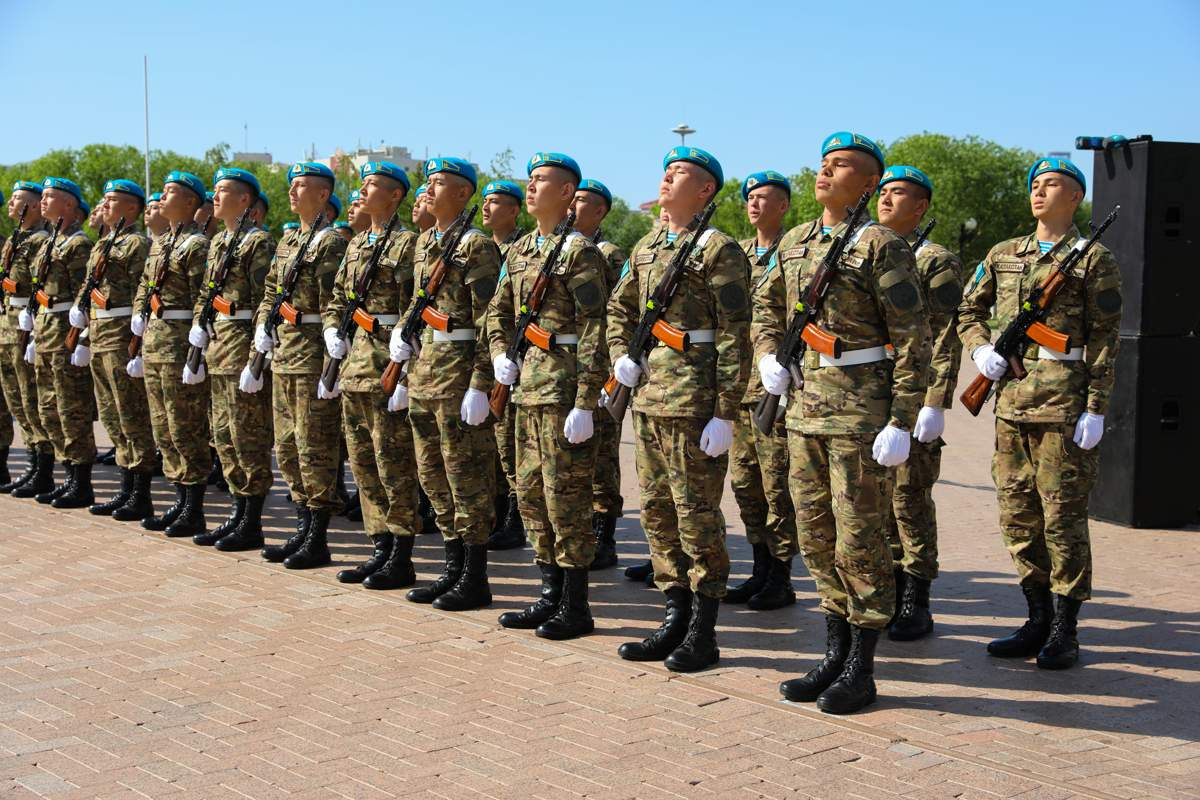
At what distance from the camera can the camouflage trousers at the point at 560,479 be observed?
6340 mm

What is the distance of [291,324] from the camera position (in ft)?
26.3

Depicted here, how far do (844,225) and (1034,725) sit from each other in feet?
6.88

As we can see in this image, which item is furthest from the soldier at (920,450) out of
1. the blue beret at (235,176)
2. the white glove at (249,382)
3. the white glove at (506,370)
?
the blue beret at (235,176)

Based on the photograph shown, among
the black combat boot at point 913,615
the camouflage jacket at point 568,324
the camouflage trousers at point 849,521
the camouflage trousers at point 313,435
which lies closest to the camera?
the camouflage trousers at point 849,521

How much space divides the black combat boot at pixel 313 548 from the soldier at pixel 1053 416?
404cm

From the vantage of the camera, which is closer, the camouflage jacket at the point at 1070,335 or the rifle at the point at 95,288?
the camouflage jacket at the point at 1070,335

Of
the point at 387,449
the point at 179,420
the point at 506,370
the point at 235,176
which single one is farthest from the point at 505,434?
the point at 235,176

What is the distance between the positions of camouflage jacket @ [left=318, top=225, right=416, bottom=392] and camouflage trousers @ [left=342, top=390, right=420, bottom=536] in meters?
0.11

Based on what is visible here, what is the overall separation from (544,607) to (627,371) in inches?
57.6

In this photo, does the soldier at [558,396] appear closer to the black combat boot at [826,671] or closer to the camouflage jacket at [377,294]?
the camouflage jacket at [377,294]

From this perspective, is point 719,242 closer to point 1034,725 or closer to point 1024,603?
point 1034,725

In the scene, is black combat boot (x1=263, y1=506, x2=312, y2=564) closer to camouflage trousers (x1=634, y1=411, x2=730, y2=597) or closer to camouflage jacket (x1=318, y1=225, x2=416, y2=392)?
camouflage jacket (x1=318, y1=225, x2=416, y2=392)

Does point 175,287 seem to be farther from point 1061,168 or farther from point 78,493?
point 1061,168

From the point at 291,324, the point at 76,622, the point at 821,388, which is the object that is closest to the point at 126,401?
the point at 291,324
